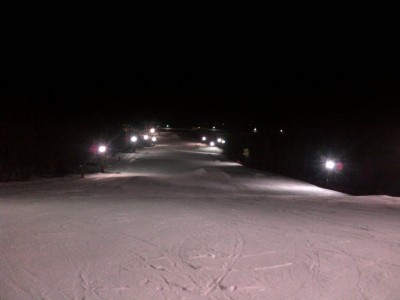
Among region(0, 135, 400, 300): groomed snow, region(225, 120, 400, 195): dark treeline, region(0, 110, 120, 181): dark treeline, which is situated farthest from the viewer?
region(225, 120, 400, 195): dark treeline

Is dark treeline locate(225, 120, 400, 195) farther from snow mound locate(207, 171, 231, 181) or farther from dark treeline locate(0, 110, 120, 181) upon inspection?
dark treeline locate(0, 110, 120, 181)

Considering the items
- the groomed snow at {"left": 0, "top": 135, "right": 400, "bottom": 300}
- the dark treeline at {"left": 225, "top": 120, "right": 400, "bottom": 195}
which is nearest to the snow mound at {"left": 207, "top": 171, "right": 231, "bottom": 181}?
the dark treeline at {"left": 225, "top": 120, "right": 400, "bottom": 195}

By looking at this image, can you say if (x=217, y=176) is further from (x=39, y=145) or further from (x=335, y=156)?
(x=335, y=156)

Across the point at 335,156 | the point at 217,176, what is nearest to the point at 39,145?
A: the point at 217,176

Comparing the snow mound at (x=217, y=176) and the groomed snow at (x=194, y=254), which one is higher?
the groomed snow at (x=194, y=254)

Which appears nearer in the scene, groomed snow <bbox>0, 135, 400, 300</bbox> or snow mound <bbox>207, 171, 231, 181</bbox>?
groomed snow <bbox>0, 135, 400, 300</bbox>

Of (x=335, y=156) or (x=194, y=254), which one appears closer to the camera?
(x=194, y=254)

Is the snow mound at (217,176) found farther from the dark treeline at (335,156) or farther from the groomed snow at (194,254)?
the groomed snow at (194,254)

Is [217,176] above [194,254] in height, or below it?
below

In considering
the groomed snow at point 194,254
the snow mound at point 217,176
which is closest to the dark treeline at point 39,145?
the snow mound at point 217,176

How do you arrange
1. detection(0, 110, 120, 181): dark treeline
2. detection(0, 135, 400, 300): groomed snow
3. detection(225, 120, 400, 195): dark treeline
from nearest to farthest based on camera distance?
detection(0, 135, 400, 300): groomed snow, detection(0, 110, 120, 181): dark treeline, detection(225, 120, 400, 195): dark treeline

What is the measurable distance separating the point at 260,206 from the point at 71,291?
9.11 metres

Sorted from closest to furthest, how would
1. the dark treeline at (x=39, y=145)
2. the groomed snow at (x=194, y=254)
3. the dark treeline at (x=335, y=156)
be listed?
the groomed snow at (x=194, y=254), the dark treeline at (x=39, y=145), the dark treeline at (x=335, y=156)

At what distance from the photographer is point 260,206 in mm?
13609
